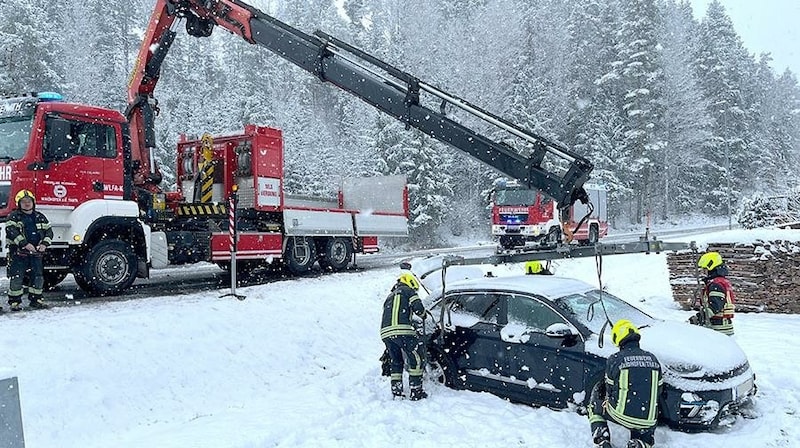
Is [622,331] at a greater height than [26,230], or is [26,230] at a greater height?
[26,230]

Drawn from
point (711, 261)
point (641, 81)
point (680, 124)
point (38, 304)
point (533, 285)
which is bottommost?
point (38, 304)

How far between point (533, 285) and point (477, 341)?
91 cm

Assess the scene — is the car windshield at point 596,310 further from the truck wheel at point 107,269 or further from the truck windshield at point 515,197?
the truck windshield at point 515,197

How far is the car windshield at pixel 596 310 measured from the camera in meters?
6.29

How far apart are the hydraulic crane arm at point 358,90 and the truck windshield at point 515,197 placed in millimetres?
12671

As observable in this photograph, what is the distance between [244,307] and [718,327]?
7117mm

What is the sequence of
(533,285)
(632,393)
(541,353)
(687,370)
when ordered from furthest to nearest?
(533,285) < (541,353) < (687,370) < (632,393)

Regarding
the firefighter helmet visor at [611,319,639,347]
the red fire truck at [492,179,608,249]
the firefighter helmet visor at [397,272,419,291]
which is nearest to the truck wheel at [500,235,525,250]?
the red fire truck at [492,179,608,249]

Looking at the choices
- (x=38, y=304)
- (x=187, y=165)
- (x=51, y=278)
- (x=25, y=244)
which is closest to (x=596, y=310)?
(x=25, y=244)

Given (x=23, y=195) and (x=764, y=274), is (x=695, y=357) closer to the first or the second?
(x=764, y=274)

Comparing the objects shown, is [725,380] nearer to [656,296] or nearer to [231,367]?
[231,367]

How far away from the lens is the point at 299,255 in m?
15.0

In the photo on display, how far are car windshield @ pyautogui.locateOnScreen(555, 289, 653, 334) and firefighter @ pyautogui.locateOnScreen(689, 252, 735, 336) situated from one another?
109 centimetres

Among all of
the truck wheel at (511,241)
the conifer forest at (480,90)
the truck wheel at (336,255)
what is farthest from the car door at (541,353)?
the conifer forest at (480,90)
